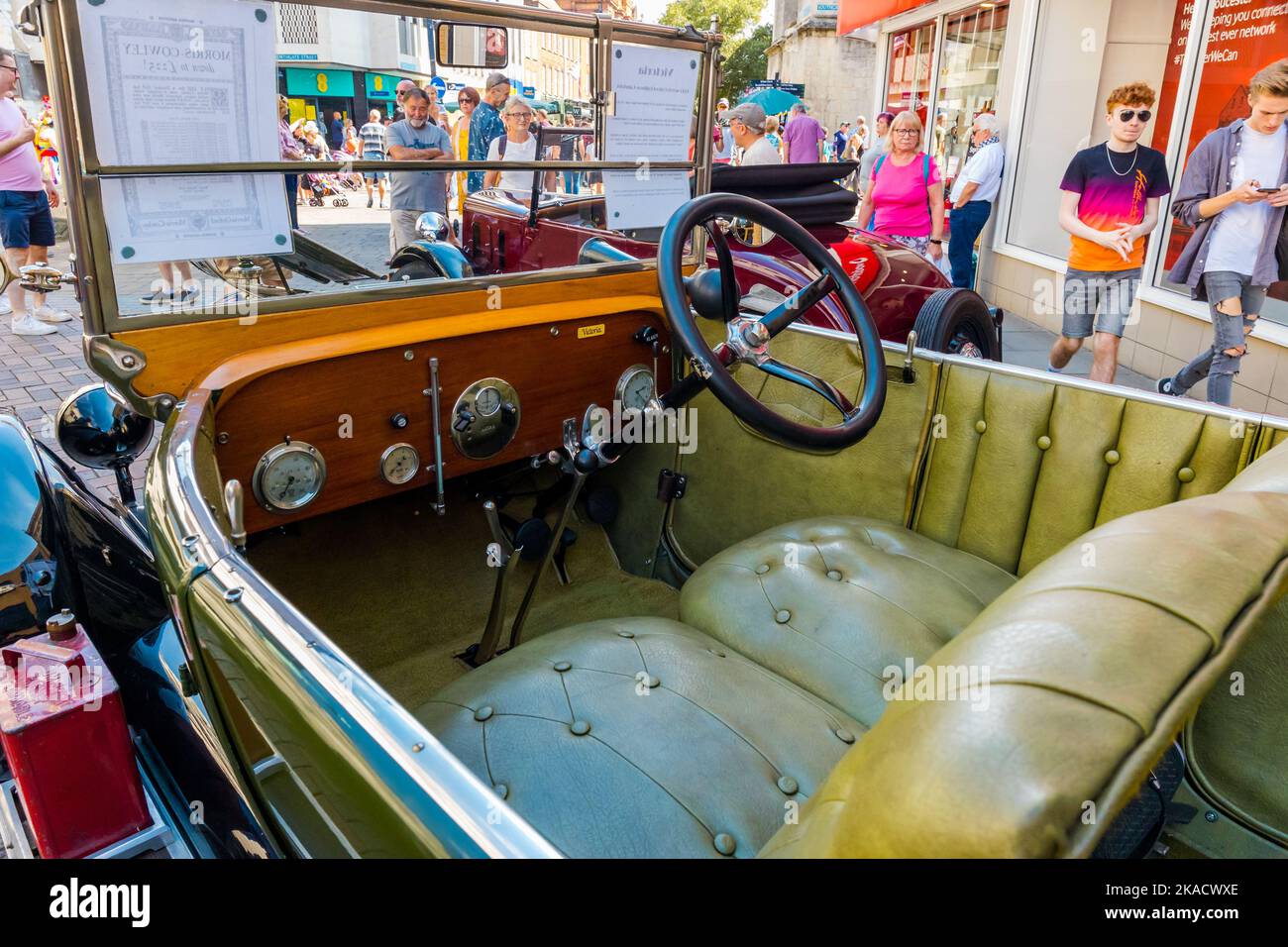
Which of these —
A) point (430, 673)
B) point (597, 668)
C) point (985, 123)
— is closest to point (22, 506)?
point (430, 673)

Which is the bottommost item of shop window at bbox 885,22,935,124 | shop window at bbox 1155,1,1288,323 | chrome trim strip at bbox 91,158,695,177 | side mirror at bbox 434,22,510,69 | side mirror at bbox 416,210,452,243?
side mirror at bbox 416,210,452,243

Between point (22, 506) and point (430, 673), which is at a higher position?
point (22, 506)

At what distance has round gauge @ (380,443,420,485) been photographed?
2115mm

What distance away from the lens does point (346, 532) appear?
2557mm

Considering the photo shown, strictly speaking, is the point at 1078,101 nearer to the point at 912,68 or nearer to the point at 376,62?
the point at 912,68

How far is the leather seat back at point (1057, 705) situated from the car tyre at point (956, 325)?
274cm

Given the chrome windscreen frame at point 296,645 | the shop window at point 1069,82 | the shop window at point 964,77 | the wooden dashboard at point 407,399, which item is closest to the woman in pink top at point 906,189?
the shop window at point 1069,82

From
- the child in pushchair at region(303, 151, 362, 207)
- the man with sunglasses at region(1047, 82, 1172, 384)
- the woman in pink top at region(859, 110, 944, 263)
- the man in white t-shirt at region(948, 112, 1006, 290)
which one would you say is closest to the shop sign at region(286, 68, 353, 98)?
the child in pushchair at region(303, 151, 362, 207)

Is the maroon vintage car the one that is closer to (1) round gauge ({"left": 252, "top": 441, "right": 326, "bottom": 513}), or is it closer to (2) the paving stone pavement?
(2) the paving stone pavement

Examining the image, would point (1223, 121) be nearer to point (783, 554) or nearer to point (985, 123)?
point (985, 123)

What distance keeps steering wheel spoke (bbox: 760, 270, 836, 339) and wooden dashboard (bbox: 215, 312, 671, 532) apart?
0.65 meters

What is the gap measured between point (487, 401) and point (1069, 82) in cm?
743

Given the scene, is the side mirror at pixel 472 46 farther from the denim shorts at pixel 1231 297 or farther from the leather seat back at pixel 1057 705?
the denim shorts at pixel 1231 297
